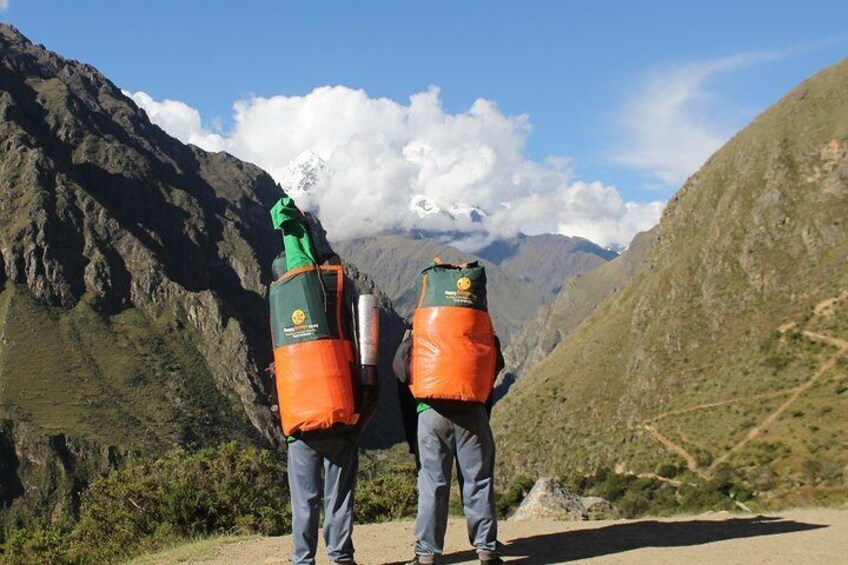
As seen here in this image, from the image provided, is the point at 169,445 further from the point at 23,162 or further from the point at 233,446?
the point at 233,446

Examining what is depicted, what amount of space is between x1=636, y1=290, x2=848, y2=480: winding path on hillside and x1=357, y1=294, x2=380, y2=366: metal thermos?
5235 cm

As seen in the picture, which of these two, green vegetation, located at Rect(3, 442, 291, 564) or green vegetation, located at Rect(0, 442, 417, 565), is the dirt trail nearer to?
green vegetation, located at Rect(0, 442, 417, 565)

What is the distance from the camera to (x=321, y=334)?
8125 millimetres

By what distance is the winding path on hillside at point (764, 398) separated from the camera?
60178mm

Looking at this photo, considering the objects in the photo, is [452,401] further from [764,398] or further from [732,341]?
[732,341]

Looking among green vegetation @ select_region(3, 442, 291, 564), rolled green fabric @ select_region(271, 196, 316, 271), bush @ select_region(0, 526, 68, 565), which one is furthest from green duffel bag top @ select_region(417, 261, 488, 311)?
bush @ select_region(0, 526, 68, 565)

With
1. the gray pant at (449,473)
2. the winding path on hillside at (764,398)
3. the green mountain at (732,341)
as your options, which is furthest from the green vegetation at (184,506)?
the winding path on hillside at (764,398)

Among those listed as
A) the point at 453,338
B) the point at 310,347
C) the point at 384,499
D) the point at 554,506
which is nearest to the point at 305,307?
the point at 310,347

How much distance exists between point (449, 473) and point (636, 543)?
2.81 metres

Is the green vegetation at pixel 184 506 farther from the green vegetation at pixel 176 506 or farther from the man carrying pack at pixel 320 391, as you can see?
the man carrying pack at pixel 320 391

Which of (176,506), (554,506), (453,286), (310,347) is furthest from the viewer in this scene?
(554,506)

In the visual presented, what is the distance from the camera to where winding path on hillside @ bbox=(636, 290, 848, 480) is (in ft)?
197

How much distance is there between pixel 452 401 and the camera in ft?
27.0

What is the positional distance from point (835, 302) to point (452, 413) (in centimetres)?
7308
